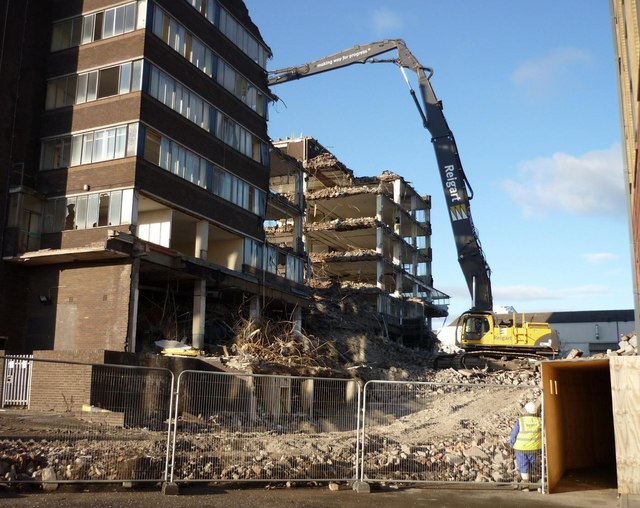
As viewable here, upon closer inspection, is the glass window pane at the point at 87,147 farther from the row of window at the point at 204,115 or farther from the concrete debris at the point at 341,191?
the concrete debris at the point at 341,191

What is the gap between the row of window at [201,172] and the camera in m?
28.8

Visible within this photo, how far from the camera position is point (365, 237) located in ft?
204

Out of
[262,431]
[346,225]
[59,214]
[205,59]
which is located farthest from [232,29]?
[346,225]

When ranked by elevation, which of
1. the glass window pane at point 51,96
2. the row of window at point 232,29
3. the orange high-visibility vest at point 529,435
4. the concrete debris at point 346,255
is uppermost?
the row of window at point 232,29

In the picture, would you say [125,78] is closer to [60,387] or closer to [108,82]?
[108,82]

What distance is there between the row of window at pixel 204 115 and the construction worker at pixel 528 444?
2163 centimetres

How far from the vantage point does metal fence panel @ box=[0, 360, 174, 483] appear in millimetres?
11516

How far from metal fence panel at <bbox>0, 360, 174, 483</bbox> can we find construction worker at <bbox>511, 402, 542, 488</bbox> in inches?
258

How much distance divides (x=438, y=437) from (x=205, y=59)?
22.8 metres

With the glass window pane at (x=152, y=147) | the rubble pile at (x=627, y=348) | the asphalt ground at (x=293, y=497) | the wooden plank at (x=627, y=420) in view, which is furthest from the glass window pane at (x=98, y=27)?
the wooden plank at (x=627, y=420)

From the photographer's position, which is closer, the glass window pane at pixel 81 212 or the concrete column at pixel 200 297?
the glass window pane at pixel 81 212

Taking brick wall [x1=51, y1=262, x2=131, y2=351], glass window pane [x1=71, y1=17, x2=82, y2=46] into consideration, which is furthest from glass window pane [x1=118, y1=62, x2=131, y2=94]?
brick wall [x1=51, y1=262, x2=131, y2=351]

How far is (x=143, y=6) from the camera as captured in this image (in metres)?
28.8

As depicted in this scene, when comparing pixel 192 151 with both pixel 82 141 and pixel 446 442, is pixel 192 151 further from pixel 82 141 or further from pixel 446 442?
pixel 446 442
